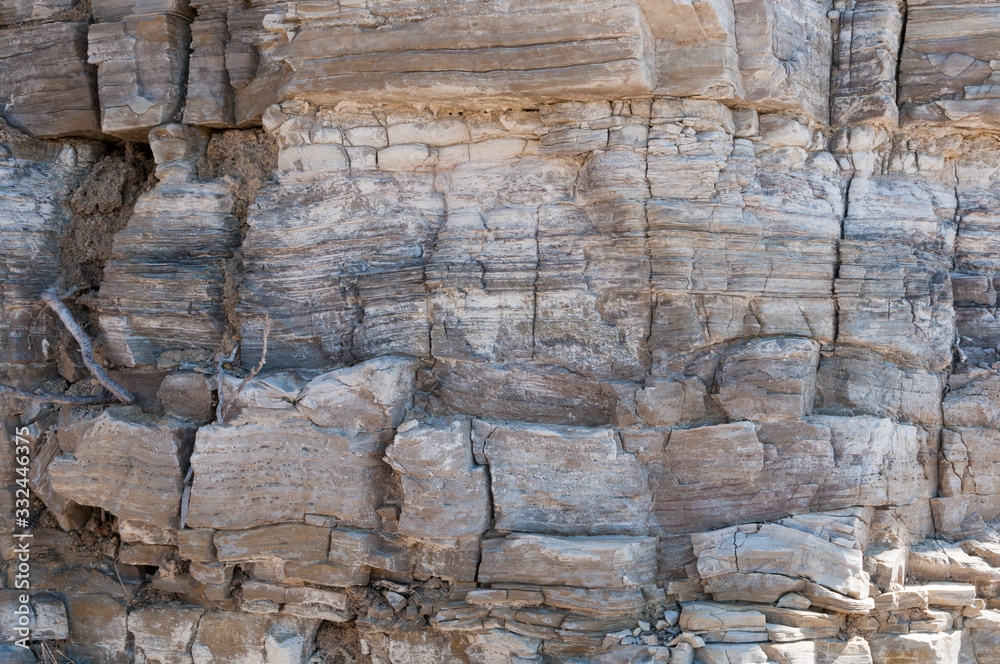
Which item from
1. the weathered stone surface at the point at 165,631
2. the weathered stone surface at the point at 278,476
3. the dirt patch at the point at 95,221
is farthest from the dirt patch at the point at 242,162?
the weathered stone surface at the point at 165,631

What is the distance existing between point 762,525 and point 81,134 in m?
6.01

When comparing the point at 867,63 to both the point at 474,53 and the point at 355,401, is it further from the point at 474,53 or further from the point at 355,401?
the point at 355,401

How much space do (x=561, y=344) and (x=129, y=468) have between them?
10.4ft

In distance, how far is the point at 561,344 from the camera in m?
5.09

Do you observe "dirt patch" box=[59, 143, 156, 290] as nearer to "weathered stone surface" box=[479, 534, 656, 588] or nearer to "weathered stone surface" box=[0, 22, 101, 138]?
"weathered stone surface" box=[0, 22, 101, 138]

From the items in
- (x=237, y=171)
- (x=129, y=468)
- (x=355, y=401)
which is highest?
(x=237, y=171)

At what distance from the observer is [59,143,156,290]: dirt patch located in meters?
6.18

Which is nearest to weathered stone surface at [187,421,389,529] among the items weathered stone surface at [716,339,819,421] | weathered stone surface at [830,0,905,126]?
weathered stone surface at [716,339,819,421]

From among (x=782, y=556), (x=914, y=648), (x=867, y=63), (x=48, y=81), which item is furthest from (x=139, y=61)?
(x=914, y=648)

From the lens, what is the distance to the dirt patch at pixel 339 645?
17.8 feet

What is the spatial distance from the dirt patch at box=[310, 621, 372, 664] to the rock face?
3 cm

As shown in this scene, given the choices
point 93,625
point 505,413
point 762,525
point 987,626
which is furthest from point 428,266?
point 987,626

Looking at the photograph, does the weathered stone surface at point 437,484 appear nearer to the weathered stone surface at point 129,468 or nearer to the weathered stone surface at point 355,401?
the weathered stone surface at point 355,401

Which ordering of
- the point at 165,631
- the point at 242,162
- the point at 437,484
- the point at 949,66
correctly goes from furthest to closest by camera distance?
the point at 242,162 → the point at 165,631 → the point at 949,66 → the point at 437,484
